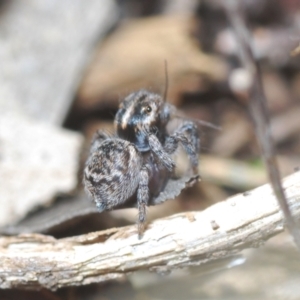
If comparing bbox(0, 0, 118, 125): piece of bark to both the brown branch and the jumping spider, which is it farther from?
the brown branch

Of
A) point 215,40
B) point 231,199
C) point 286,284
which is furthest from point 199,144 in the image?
point 215,40

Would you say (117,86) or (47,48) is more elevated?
(47,48)

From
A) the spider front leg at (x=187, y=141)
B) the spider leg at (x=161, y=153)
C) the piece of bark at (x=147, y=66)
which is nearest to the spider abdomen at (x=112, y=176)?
the spider leg at (x=161, y=153)

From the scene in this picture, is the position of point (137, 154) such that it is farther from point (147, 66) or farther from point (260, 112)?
point (147, 66)

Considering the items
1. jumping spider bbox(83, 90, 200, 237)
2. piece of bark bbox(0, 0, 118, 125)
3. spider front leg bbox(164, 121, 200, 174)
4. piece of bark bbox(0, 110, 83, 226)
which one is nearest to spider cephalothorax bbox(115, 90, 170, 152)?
jumping spider bbox(83, 90, 200, 237)

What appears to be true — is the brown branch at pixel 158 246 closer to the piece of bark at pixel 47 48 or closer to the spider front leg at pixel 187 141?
the spider front leg at pixel 187 141

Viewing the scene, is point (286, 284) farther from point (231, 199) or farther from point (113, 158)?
point (113, 158)

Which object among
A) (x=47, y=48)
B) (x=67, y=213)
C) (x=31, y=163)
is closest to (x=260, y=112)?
(x=67, y=213)
